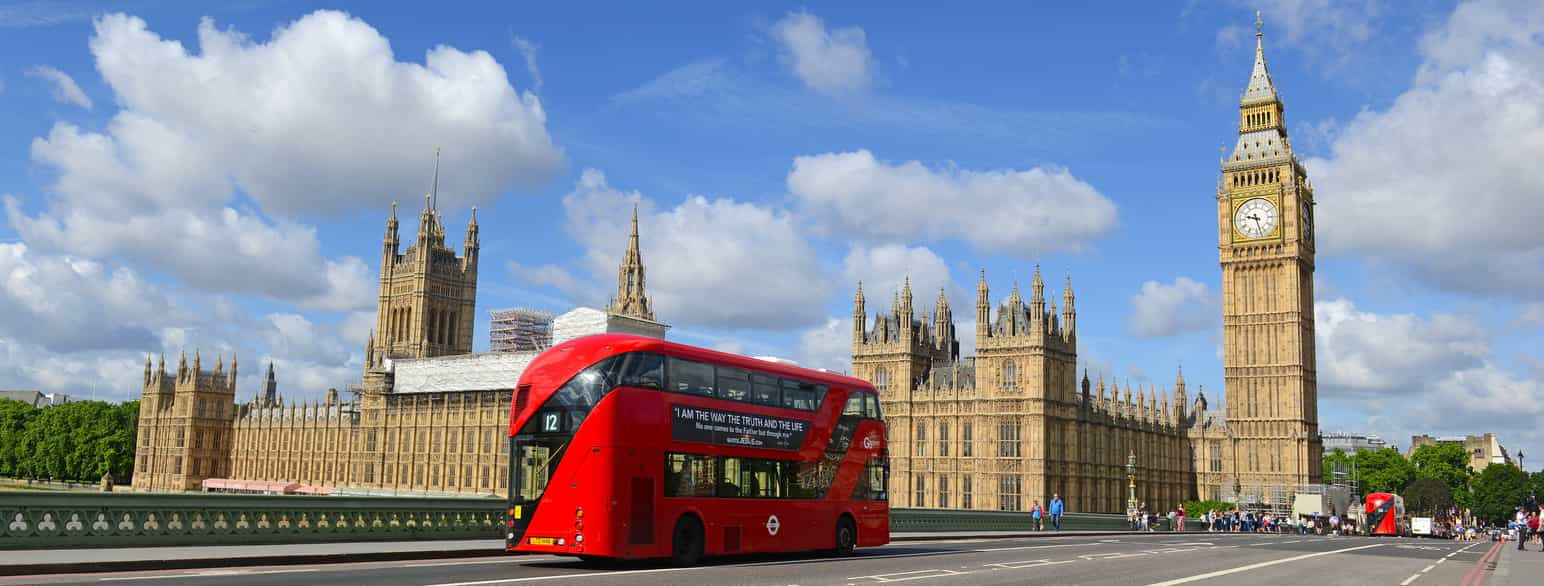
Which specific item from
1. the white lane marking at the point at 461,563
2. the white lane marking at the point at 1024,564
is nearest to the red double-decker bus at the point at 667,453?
the white lane marking at the point at 461,563

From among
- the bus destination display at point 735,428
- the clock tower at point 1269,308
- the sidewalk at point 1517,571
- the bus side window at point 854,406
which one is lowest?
the sidewalk at point 1517,571

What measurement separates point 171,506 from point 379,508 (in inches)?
185

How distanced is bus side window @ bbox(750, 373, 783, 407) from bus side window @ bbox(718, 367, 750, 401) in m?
0.17

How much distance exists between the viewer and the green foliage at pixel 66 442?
133m

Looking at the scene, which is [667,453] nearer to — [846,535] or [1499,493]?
[846,535]

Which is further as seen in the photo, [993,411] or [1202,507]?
[1202,507]

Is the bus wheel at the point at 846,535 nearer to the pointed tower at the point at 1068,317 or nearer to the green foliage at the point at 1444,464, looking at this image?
the pointed tower at the point at 1068,317

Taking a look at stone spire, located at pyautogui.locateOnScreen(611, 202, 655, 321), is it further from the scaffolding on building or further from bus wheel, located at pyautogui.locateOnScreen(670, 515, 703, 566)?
bus wheel, located at pyautogui.locateOnScreen(670, 515, 703, 566)

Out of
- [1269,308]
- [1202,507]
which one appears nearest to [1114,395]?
[1202,507]

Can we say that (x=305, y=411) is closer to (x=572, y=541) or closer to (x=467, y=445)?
(x=467, y=445)

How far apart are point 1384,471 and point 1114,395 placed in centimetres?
6645

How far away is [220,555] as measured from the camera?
20844 mm

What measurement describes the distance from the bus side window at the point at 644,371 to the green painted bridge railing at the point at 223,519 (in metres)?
7.94

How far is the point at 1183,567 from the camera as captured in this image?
25.7 meters
